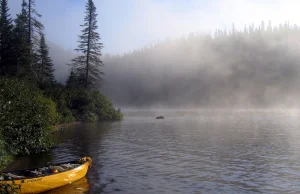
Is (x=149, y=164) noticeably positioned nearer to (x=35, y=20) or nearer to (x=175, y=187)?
(x=175, y=187)

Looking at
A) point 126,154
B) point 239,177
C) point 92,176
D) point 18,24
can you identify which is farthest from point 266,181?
point 18,24

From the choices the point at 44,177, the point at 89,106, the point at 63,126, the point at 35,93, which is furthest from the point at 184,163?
the point at 89,106

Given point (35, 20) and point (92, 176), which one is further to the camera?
point (35, 20)

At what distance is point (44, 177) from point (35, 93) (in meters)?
21.6

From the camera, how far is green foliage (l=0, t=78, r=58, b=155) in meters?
20.9

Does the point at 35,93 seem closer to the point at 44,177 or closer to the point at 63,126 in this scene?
the point at 63,126

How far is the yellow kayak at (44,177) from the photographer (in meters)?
14.5

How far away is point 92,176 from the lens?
1931 centimetres

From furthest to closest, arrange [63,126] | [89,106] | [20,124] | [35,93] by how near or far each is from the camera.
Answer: [89,106]
[63,126]
[35,93]
[20,124]

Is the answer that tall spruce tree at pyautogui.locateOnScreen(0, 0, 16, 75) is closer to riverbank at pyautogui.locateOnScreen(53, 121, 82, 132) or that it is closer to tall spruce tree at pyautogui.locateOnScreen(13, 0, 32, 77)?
tall spruce tree at pyautogui.locateOnScreen(13, 0, 32, 77)

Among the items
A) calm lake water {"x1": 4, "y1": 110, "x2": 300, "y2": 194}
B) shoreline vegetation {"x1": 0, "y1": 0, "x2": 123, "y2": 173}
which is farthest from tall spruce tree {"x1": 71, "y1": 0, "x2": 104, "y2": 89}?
calm lake water {"x1": 4, "y1": 110, "x2": 300, "y2": 194}

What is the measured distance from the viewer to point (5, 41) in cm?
5859

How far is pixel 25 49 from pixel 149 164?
41546 millimetres

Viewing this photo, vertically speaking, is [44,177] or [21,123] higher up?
[21,123]
